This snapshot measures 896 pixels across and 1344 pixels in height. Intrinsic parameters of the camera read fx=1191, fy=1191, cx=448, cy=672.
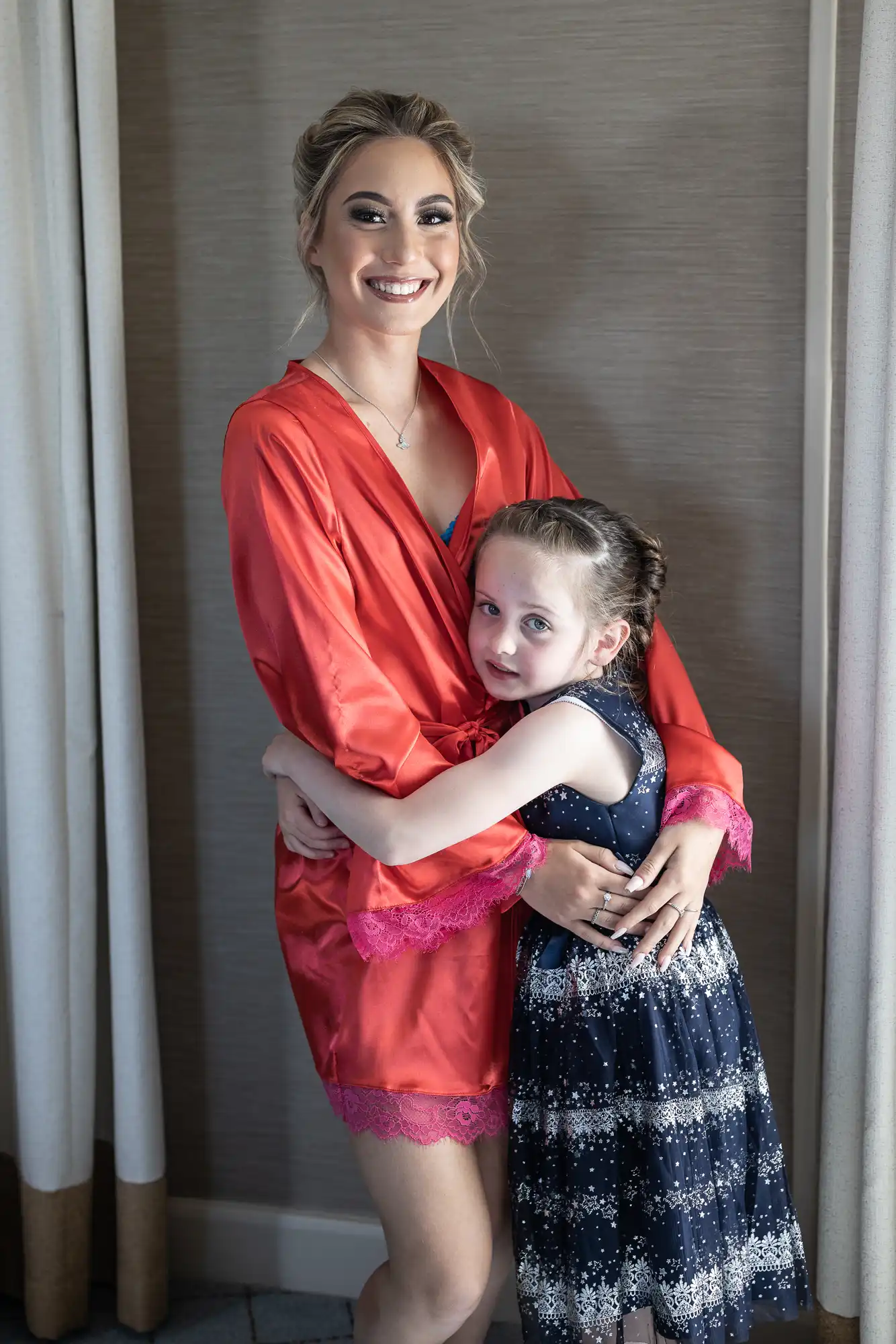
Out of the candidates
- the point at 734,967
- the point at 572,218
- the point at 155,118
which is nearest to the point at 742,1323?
the point at 734,967

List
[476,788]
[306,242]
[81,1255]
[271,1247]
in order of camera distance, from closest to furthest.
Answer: [476,788] < [306,242] < [81,1255] < [271,1247]

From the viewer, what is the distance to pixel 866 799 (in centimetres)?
172

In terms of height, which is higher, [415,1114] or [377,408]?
[377,408]

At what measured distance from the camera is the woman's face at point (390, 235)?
1.50m

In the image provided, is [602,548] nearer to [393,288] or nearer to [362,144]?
[393,288]

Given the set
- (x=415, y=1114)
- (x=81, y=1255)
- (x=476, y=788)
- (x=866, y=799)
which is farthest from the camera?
(x=81, y=1255)

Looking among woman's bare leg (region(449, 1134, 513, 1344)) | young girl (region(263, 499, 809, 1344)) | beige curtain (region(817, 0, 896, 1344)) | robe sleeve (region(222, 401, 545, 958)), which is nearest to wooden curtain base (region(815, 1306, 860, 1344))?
beige curtain (region(817, 0, 896, 1344))

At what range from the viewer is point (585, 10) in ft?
→ 6.09

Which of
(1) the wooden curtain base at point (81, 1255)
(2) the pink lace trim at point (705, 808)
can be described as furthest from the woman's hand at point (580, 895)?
(1) the wooden curtain base at point (81, 1255)

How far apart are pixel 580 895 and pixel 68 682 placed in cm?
101

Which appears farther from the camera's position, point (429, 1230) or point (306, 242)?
point (306, 242)

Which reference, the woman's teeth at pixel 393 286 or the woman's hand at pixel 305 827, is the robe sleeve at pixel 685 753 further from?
the woman's hand at pixel 305 827

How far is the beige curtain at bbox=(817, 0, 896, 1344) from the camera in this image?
1.62 metres

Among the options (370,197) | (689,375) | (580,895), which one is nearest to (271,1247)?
(580,895)
